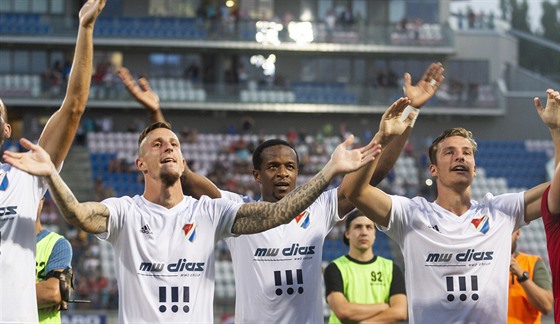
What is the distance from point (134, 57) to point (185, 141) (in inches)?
268

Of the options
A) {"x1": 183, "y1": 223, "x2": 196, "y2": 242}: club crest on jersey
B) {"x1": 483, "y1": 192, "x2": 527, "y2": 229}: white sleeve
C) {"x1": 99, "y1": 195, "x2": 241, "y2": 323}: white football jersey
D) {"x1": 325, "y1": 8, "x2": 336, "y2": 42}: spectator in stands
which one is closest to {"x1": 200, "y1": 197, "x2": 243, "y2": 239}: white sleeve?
{"x1": 99, "y1": 195, "x2": 241, "y2": 323}: white football jersey

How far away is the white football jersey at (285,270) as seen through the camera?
9484mm

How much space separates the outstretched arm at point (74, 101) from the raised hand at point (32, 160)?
448 millimetres

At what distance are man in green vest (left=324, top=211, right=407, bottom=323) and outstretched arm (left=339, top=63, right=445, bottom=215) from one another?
1546 mm

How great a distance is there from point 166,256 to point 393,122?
6.32 ft

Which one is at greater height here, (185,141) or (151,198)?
(151,198)

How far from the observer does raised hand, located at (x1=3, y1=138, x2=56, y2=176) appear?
7188 millimetres

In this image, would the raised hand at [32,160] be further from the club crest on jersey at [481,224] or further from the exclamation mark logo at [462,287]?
the club crest on jersey at [481,224]

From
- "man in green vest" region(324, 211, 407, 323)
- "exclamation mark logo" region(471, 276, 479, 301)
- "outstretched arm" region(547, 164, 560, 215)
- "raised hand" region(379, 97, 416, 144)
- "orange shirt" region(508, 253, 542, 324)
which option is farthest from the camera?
"man in green vest" region(324, 211, 407, 323)

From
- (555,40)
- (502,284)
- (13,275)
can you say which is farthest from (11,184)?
(555,40)

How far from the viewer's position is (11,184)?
7742 mm

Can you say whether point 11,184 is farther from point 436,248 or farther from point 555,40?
point 555,40

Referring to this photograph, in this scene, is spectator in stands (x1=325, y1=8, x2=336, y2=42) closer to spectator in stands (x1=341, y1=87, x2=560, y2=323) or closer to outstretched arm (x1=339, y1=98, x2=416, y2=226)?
spectator in stands (x1=341, y1=87, x2=560, y2=323)

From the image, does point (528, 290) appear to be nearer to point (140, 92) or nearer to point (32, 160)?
point (140, 92)
